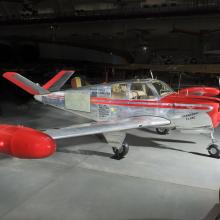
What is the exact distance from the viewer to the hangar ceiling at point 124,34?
44.9 ft

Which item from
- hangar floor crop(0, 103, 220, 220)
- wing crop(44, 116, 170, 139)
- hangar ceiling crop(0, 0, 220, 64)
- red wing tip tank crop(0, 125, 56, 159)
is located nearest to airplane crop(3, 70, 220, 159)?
wing crop(44, 116, 170, 139)

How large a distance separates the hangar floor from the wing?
26.8 inches

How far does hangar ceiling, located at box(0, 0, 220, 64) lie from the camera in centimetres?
1367

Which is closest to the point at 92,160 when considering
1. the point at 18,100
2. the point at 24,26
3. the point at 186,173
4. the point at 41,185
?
the point at 41,185

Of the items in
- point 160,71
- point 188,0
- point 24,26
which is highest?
point 188,0

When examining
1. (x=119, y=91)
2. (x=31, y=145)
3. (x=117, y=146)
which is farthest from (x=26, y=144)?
(x=119, y=91)

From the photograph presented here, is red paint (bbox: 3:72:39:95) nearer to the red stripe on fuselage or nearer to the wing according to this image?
the red stripe on fuselage

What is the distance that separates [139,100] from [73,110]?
1709 mm

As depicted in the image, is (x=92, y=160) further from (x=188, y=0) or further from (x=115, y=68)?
(x=188, y=0)

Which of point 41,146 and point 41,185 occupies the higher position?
point 41,146

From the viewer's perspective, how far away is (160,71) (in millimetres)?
12711

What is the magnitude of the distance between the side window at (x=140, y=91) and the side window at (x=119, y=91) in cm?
A: 14

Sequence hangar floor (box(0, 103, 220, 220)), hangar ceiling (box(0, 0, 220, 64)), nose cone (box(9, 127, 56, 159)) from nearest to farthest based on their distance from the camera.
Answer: nose cone (box(9, 127, 56, 159)) → hangar floor (box(0, 103, 220, 220)) → hangar ceiling (box(0, 0, 220, 64))

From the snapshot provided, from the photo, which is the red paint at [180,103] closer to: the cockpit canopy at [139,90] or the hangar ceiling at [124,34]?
the cockpit canopy at [139,90]
